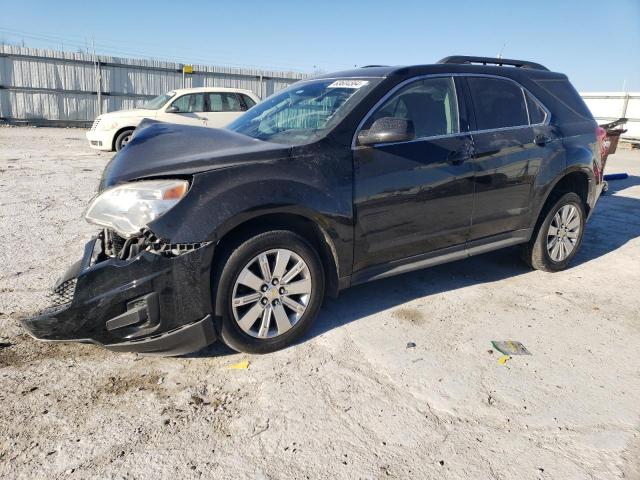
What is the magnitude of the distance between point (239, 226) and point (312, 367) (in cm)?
96

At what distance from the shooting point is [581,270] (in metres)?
5.04

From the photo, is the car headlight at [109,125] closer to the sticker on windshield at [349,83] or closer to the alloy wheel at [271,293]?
the sticker on windshield at [349,83]

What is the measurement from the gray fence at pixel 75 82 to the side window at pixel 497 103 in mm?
18805

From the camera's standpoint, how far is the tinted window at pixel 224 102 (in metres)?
12.6

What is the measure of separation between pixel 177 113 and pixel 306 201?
10.1 m

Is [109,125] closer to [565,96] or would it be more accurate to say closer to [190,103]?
[190,103]

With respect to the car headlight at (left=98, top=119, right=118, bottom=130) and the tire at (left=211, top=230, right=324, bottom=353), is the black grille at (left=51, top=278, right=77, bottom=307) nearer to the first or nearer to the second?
the tire at (left=211, top=230, right=324, bottom=353)

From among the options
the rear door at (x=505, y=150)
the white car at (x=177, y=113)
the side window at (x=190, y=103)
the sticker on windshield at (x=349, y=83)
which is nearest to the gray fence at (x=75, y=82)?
the white car at (x=177, y=113)

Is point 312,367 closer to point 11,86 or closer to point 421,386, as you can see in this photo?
point 421,386

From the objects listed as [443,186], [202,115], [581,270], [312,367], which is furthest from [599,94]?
[312,367]

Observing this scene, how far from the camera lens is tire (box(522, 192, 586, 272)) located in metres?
4.70

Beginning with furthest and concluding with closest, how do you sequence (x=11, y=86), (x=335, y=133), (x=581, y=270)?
1. (x=11, y=86)
2. (x=581, y=270)
3. (x=335, y=133)

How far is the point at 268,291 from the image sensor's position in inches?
121

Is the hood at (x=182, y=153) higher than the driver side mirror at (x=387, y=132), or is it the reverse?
the driver side mirror at (x=387, y=132)
